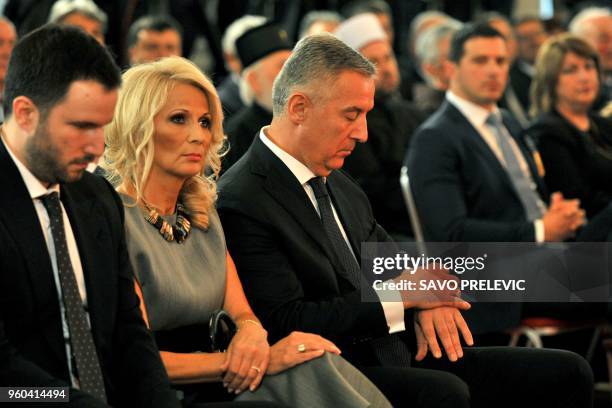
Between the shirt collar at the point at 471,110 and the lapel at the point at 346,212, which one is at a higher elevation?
the shirt collar at the point at 471,110

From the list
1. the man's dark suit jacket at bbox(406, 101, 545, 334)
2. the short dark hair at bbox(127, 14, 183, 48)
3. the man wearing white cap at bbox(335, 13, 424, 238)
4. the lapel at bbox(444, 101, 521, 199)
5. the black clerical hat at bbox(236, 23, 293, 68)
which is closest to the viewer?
the man's dark suit jacket at bbox(406, 101, 545, 334)

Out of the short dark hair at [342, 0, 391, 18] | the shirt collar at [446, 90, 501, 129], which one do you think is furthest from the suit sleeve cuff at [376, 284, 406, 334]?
the short dark hair at [342, 0, 391, 18]

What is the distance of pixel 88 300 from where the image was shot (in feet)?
7.96

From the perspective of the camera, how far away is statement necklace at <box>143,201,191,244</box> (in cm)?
283

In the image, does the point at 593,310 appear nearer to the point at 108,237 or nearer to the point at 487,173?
the point at 487,173

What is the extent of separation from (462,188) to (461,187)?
0.05ft

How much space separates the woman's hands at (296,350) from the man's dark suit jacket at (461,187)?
71.3 inches

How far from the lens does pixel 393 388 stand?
2.91 meters

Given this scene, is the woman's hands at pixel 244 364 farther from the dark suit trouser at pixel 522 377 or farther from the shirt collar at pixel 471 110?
the shirt collar at pixel 471 110

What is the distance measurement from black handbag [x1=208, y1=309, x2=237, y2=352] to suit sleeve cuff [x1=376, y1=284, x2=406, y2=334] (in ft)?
1.42

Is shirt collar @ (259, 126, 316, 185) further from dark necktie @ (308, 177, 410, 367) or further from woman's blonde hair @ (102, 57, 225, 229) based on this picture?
woman's blonde hair @ (102, 57, 225, 229)

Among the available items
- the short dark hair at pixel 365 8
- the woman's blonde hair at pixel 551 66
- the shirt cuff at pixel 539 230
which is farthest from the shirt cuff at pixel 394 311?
the short dark hair at pixel 365 8

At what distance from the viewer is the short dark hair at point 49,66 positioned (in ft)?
7.46

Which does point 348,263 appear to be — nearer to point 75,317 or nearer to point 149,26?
point 75,317
